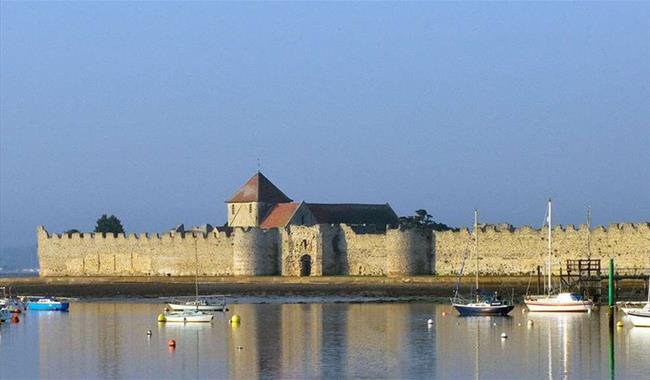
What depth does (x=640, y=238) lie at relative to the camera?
55625 mm

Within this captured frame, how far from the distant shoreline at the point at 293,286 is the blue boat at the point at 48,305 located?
6315 mm

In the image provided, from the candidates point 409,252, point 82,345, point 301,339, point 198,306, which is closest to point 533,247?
point 409,252

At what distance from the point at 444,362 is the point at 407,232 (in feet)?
95.1

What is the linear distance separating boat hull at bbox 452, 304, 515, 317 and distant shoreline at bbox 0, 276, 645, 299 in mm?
6152

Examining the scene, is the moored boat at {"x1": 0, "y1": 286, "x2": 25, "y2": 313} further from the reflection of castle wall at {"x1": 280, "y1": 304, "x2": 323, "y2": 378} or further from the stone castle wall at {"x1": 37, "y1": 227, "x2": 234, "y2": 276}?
the stone castle wall at {"x1": 37, "y1": 227, "x2": 234, "y2": 276}

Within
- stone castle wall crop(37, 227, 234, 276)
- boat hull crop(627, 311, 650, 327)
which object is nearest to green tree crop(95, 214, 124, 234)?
stone castle wall crop(37, 227, 234, 276)

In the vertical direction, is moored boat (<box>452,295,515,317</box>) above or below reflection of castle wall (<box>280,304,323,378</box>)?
above

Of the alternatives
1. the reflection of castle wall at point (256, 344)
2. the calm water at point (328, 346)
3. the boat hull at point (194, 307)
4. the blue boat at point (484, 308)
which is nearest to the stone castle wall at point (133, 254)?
the reflection of castle wall at point (256, 344)

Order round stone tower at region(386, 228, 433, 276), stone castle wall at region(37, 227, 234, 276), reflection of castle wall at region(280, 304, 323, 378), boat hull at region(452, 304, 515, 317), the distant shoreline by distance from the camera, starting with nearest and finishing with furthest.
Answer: reflection of castle wall at region(280, 304, 323, 378) < boat hull at region(452, 304, 515, 317) < the distant shoreline < round stone tower at region(386, 228, 433, 276) < stone castle wall at region(37, 227, 234, 276)

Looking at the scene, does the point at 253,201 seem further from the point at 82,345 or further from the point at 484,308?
the point at 82,345

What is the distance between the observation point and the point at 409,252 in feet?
A: 205

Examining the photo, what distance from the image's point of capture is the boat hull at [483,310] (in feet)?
152

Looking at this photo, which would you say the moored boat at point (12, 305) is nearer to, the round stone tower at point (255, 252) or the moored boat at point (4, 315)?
the moored boat at point (4, 315)

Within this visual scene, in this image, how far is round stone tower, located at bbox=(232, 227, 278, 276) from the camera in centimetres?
6688
